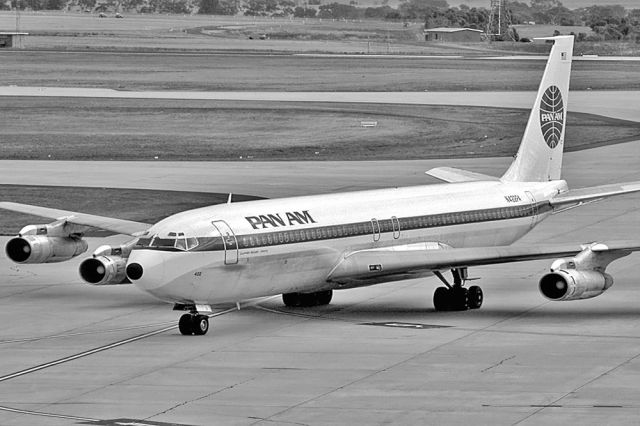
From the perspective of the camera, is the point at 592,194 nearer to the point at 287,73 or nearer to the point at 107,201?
the point at 107,201

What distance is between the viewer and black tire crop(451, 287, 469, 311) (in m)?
45.8

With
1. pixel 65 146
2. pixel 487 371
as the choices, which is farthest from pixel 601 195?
pixel 65 146

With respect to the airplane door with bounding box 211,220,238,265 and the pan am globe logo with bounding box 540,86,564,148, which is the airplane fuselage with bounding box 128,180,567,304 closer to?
the airplane door with bounding box 211,220,238,265

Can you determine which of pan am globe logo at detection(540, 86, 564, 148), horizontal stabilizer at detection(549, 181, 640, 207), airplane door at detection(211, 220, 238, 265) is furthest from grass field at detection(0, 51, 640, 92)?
airplane door at detection(211, 220, 238, 265)

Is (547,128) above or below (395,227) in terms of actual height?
above

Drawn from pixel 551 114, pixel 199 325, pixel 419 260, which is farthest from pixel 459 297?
pixel 551 114

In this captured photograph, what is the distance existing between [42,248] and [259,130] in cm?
5780

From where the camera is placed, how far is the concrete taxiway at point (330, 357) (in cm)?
3306

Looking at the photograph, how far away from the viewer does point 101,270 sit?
45625 mm

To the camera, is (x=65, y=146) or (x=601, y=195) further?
(x=65, y=146)

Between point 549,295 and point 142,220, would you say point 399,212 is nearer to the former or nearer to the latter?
point 549,295

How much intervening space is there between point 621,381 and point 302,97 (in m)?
100

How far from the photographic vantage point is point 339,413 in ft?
107

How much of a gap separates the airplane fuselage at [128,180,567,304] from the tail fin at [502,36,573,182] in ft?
5.23
